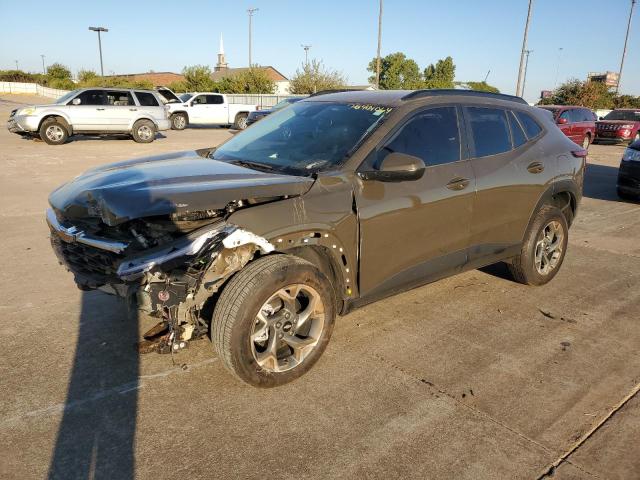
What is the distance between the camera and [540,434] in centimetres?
282

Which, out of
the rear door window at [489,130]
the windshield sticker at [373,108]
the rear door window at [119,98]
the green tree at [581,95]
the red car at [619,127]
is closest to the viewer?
the windshield sticker at [373,108]

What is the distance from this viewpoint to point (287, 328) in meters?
3.19

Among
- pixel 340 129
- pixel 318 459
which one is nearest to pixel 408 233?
pixel 340 129

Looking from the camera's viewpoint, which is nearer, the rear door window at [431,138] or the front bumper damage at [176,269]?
the front bumper damage at [176,269]

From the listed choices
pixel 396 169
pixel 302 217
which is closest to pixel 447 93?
pixel 396 169

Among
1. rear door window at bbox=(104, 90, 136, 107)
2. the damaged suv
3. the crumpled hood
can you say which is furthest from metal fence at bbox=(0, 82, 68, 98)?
the damaged suv

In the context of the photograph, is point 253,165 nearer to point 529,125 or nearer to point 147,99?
point 529,125

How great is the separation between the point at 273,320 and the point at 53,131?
15.7 meters

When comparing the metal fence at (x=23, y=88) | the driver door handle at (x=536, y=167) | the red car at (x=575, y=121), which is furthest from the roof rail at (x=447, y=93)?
the metal fence at (x=23, y=88)

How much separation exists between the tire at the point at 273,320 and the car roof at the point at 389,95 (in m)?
1.57

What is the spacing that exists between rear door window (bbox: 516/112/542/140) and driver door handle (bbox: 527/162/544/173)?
0.26 metres

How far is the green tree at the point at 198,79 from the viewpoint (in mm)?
52312

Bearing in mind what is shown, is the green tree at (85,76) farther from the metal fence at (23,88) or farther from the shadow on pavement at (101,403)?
the shadow on pavement at (101,403)

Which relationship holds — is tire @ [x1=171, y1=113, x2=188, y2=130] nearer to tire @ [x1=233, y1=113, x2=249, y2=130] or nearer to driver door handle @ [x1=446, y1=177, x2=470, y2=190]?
tire @ [x1=233, y1=113, x2=249, y2=130]
